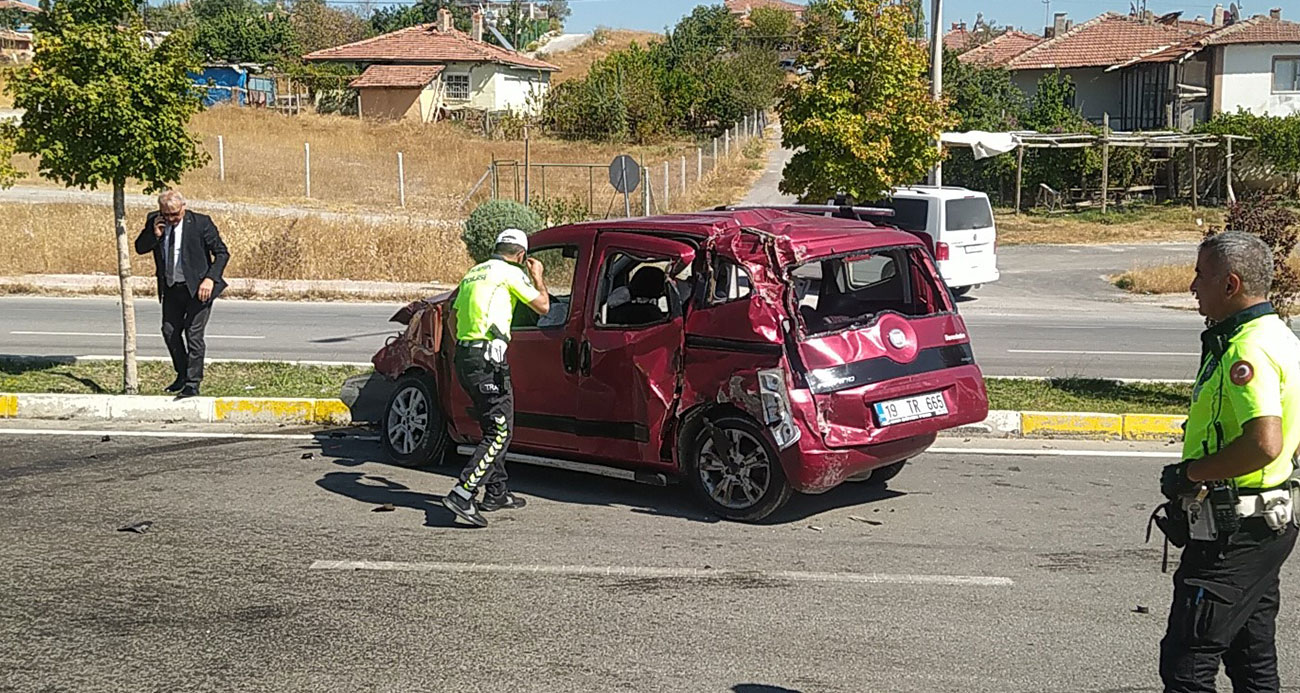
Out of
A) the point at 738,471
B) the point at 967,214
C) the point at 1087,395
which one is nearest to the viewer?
the point at 738,471

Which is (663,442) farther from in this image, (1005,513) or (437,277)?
(437,277)

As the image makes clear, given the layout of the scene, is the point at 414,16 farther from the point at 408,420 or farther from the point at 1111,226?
the point at 408,420

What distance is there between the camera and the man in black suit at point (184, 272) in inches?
428

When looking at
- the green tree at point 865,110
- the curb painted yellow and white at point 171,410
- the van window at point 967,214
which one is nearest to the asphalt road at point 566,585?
the curb painted yellow and white at point 171,410

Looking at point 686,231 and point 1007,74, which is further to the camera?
point 1007,74

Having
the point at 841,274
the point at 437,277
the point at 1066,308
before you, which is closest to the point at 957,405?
the point at 841,274

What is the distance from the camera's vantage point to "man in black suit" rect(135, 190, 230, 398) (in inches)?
428

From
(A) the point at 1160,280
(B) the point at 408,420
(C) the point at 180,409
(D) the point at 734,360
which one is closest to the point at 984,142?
(A) the point at 1160,280

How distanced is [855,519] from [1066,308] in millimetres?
15748

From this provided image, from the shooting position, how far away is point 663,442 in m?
7.85

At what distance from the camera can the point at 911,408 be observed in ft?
25.1

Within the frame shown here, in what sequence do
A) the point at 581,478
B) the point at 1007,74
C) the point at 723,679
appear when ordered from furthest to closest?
the point at 1007,74, the point at 581,478, the point at 723,679

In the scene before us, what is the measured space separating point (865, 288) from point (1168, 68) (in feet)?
163

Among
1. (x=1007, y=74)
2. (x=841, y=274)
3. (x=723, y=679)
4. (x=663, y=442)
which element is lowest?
(x=723, y=679)
